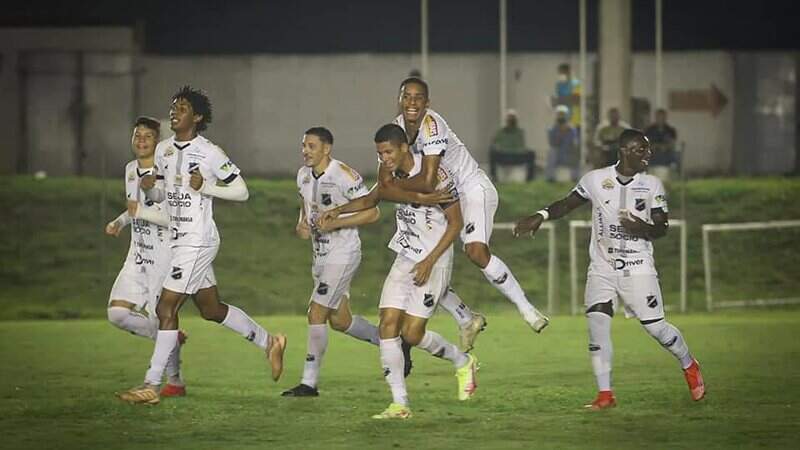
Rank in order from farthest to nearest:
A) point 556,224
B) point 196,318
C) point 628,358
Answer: point 556,224 < point 196,318 < point 628,358

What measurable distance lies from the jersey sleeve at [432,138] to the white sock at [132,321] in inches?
115

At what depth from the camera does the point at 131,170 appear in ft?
50.6

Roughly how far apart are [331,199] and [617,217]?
7.83ft

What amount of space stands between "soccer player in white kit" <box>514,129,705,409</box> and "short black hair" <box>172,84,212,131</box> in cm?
305

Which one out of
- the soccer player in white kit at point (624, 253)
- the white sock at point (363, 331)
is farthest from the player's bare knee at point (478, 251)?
the white sock at point (363, 331)

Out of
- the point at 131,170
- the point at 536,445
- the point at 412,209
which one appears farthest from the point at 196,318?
the point at 536,445

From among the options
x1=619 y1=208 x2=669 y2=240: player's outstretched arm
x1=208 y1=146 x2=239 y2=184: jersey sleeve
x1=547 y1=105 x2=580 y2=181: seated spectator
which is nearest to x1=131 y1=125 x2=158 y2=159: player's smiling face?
x1=208 y1=146 x2=239 y2=184: jersey sleeve

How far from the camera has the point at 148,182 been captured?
48.6ft

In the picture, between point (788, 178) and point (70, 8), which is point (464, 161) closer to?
point (788, 178)

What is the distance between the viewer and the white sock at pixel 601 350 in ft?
46.9

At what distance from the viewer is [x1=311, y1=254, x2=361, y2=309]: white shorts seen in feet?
49.8

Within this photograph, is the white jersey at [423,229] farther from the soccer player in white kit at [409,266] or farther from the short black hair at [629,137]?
the short black hair at [629,137]

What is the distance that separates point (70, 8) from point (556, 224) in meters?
14.2

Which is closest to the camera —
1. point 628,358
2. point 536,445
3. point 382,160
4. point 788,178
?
point 536,445
